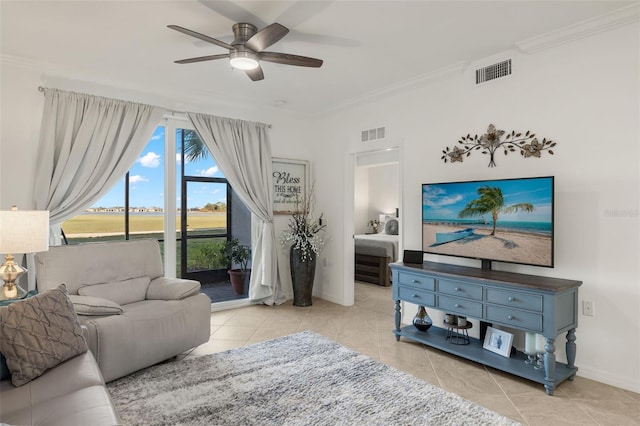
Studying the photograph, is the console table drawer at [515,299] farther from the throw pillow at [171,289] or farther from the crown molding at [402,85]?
the throw pillow at [171,289]

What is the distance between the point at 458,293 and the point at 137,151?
3.64 metres

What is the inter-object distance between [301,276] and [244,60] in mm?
3019

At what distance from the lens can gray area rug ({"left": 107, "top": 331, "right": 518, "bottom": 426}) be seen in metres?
2.34

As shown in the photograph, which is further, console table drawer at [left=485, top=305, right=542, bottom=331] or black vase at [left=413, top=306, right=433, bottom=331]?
black vase at [left=413, top=306, right=433, bottom=331]

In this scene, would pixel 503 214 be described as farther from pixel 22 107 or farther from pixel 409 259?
pixel 22 107

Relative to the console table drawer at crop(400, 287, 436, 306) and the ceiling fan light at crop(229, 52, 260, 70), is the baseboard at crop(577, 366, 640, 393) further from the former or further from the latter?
the ceiling fan light at crop(229, 52, 260, 70)

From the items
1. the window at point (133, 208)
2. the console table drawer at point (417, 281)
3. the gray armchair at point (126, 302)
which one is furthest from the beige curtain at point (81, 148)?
the console table drawer at point (417, 281)

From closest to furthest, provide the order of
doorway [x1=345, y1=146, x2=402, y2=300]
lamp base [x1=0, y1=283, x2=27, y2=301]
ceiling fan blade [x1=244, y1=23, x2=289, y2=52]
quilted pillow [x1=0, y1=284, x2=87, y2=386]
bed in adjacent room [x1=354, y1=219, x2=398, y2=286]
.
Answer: quilted pillow [x1=0, y1=284, x2=87, y2=386], ceiling fan blade [x1=244, y1=23, x2=289, y2=52], lamp base [x1=0, y1=283, x2=27, y2=301], bed in adjacent room [x1=354, y1=219, x2=398, y2=286], doorway [x1=345, y1=146, x2=402, y2=300]

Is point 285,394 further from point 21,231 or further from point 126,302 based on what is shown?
point 21,231

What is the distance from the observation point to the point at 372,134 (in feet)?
15.8

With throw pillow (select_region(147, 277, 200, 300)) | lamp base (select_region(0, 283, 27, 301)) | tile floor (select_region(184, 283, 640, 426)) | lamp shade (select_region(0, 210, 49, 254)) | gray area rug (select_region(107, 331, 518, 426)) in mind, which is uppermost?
lamp shade (select_region(0, 210, 49, 254))

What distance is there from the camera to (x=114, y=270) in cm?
346

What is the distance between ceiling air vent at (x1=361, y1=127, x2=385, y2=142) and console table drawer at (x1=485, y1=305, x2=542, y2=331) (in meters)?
2.46

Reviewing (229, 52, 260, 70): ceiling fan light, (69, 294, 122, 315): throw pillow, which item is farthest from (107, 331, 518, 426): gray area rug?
(229, 52, 260, 70): ceiling fan light
